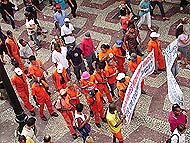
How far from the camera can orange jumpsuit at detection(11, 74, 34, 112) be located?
39.0 ft

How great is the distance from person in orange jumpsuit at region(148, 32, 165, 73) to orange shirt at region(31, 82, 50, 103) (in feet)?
10.7

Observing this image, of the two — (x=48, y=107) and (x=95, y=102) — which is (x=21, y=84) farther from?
(x=95, y=102)

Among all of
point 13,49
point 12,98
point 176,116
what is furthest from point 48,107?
point 176,116

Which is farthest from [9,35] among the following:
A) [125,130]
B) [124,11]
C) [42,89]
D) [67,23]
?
[125,130]

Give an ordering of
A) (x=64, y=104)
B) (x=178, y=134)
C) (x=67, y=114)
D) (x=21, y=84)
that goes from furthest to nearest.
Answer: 1. (x=21, y=84)
2. (x=67, y=114)
3. (x=64, y=104)
4. (x=178, y=134)

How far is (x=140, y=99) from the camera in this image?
12461 mm

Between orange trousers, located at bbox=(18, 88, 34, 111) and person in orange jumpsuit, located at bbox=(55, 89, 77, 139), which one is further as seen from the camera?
orange trousers, located at bbox=(18, 88, 34, 111)

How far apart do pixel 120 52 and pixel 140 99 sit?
1463 millimetres

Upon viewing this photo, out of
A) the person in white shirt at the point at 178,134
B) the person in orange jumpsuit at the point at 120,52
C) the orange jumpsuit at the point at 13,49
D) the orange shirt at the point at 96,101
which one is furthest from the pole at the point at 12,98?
the person in white shirt at the point at 178,134

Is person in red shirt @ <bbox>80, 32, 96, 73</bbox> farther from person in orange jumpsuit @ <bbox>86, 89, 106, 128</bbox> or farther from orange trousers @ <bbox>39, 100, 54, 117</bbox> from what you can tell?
person in orange jumpsuit @ <bbox>86, 89, 106, 128</bbox>

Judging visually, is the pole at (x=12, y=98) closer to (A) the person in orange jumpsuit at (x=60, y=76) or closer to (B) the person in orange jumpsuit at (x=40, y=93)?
(B) the person in orange jumpsuit at (x=40, y=93)

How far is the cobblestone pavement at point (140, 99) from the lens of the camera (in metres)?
11.5

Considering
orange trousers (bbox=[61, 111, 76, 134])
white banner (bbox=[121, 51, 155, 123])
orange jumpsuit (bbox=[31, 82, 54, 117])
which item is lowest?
orange trousers (bbox=[61, 111, 76, 134])

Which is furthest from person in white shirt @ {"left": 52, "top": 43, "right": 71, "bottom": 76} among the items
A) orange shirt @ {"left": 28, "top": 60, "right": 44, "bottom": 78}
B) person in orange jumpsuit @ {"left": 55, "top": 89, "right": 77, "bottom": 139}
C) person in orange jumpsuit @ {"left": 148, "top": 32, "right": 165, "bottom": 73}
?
person in orange jumpsuit @ {"left": 148, "top": 32, "right": 165, "bottom": 73}
